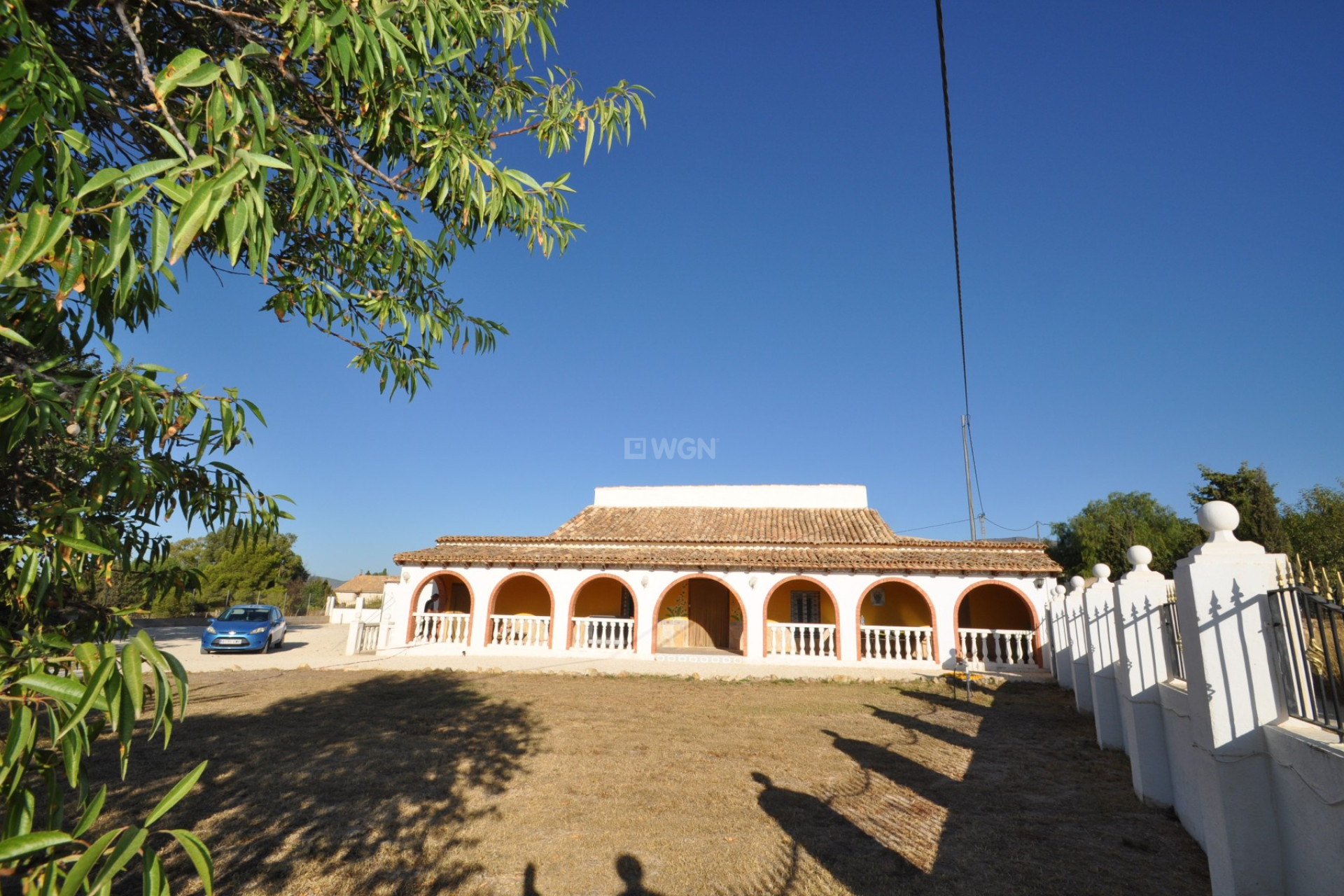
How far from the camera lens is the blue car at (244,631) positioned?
16.5m

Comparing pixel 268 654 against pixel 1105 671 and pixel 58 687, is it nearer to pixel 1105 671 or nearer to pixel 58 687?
pixel 1105 671

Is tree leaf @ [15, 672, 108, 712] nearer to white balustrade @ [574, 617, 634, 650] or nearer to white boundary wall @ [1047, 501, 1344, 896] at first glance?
white boundary wall @ [1047, 501, 1344, 896]

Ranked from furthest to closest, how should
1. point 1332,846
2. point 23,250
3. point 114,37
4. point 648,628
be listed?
point 648,628 → point 1332,846 → point 114,37 → point 23,250

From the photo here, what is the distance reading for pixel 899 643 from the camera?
15.8 m

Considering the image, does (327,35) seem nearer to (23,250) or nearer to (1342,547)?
(23,250)

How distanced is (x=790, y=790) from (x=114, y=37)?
679 cm

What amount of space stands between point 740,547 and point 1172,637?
12.8 meters

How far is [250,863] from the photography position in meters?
4.10

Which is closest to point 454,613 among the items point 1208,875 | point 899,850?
point 899,850

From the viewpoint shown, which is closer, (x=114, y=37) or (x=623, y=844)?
(x=114, y=37)

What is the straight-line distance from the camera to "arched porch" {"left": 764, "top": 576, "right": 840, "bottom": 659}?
1562 cm

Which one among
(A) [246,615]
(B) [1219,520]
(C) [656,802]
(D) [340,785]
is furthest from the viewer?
(A) [246,615]

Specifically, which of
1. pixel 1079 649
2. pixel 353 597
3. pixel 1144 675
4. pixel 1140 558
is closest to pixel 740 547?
pixel 1079 649

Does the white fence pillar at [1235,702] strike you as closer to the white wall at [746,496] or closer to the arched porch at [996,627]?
the arched porch at [996,627]
